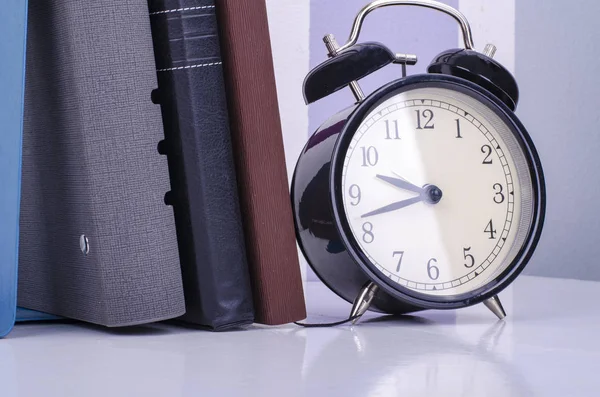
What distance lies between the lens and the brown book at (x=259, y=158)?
88 centimetres

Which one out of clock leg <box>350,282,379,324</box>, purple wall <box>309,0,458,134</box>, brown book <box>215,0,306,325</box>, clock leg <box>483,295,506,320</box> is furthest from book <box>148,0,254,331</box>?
purple wall <box>309,0,458,134</box>

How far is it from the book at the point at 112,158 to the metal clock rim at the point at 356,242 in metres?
0.17

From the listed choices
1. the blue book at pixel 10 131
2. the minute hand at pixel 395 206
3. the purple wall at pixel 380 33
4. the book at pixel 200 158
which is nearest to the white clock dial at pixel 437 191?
the minute hand at pixel 395 206

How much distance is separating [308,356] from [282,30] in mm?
925

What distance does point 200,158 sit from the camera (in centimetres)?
86

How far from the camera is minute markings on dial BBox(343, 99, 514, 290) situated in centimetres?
92

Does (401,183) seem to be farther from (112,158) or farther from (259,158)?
(112,158)

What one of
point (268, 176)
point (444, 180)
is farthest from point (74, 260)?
point (444, 180)

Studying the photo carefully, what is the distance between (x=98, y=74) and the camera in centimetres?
81

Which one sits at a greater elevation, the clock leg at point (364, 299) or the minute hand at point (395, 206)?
the minute hand at point (395, 206)

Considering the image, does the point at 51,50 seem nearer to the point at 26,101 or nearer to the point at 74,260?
the point at 26,101

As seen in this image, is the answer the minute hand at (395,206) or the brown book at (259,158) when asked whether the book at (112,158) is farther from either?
the minute hand at (395,206)

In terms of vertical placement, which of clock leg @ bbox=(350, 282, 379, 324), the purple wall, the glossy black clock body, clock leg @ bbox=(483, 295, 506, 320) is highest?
the purple wall

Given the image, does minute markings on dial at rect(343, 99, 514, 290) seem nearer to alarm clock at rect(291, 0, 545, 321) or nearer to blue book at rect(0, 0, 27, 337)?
alarm clock at rect(291, 0, 545, 321)
